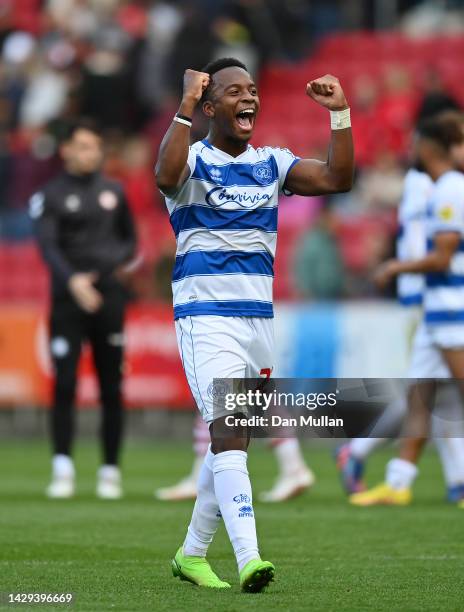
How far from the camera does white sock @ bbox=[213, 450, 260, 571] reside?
19.8ft

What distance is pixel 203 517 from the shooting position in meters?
6.49

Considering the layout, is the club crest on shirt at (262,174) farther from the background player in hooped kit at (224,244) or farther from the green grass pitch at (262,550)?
the green grass pitch at (262,550)

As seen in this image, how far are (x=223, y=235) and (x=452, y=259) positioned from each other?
3.90 meters

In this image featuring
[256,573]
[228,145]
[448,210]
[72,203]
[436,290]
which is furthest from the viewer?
[72,203]

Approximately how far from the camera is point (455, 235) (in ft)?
32.3

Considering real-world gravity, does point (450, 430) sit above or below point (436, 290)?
below

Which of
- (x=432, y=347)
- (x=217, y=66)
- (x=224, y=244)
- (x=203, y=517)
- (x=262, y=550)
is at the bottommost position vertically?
(x=262, y=550)

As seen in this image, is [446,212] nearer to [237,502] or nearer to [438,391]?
[438,391]

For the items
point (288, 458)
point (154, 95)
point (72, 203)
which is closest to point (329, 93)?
point (288, 458)

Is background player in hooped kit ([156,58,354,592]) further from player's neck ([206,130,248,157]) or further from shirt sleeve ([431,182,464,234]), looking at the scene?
shirt sleeve ([431,182,464,234])

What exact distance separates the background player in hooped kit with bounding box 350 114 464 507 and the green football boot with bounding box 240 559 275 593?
11.9ft

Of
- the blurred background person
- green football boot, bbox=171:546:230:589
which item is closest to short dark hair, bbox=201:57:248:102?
green football boot, bbox=171:546:230:589

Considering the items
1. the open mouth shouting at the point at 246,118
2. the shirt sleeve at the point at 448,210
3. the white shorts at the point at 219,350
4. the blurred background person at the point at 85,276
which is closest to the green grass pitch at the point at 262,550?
the blurred background person at the point at 85,276

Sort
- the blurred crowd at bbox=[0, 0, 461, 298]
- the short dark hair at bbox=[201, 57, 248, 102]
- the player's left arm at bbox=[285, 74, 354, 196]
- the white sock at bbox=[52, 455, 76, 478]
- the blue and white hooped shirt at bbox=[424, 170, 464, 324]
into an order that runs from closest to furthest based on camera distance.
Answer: the player's left arm at bbox=[285, 74, 354, 196]
the short dark hair at bbox=[201, 57, 248, 102]
the blue and white hooped shirt at bbox=[424, 170, 464, 324]
the white sock at bbox=[52, 455, 76, 478]
the blurred crowd at bbox=[0, 0, 461, 298]
